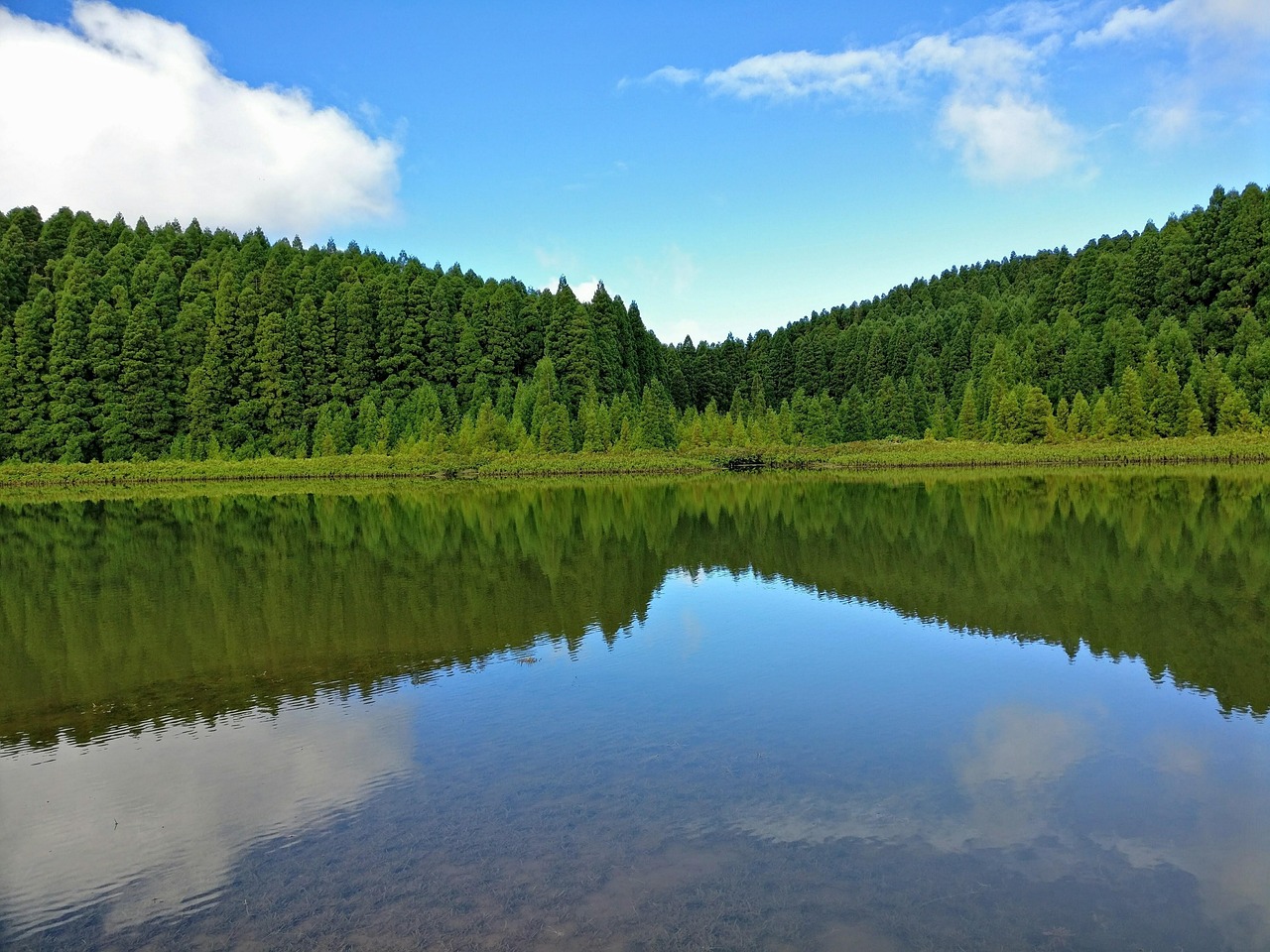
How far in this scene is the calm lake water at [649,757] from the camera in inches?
220

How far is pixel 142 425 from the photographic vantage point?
69062 mm

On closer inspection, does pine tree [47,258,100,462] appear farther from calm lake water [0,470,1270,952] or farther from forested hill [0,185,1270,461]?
calm lake water [0,470,1270,952]

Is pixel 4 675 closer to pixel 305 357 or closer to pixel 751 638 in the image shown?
pixel 751 638

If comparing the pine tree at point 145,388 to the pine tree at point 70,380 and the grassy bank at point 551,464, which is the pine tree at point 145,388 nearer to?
the pine tree at point 70,380

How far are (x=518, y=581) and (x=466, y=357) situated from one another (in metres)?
65.9

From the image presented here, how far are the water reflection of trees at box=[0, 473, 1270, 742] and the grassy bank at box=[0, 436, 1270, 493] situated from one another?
26.6m

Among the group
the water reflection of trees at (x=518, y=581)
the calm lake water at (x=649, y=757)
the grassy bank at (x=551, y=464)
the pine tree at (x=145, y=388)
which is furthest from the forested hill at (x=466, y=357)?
the calm lake water at (x=649, y=757)

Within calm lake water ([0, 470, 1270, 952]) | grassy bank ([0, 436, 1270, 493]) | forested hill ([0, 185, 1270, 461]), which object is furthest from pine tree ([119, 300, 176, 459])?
calm lake water ([0, 470, 1270, 952])

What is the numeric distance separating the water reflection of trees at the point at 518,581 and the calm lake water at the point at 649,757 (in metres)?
0.13

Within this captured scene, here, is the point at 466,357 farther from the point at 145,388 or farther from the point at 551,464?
the point at 145,388

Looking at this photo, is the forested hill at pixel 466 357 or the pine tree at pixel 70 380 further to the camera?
the forested hill at pixel 466 357

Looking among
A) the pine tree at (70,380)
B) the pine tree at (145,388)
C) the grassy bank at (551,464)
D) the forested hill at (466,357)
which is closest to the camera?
the grassy bank at (551,464)

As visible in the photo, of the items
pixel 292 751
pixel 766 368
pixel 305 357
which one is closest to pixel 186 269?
pixel 305 357

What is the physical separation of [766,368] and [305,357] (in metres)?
61.7
